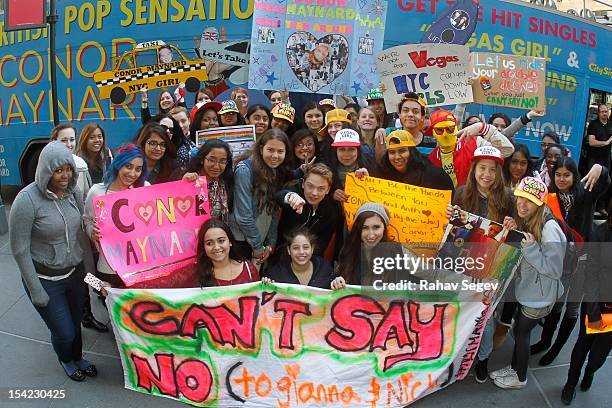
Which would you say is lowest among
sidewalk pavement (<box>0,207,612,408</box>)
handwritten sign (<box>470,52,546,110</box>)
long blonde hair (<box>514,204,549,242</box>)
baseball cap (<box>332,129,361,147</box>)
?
sidewalk pavement (<box>0,207,612,408</box>)

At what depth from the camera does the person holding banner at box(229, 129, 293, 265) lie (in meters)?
4.23

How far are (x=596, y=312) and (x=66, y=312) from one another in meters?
3.61

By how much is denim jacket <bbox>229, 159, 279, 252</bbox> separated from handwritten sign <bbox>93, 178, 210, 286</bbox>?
0.79 feet

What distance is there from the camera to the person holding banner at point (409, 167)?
431 centimetres

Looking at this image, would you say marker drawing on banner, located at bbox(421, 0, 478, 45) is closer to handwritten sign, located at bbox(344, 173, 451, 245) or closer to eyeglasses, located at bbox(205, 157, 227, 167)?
handwritten sign, located at bbox(344, 173, 451, 245)

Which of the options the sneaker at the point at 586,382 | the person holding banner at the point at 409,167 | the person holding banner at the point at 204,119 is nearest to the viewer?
the sneaker at the point at 586,382

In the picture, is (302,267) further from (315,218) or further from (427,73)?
(427,73)

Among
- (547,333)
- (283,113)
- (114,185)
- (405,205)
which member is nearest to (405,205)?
(405,205)

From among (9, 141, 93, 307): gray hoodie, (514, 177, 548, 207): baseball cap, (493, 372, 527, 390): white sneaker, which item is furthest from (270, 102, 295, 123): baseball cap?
(493, 372, 527, 390): white sneaker

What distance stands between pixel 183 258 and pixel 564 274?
2785 mm

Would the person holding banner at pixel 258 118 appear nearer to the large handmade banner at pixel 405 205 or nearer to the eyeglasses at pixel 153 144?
the eyeglasses at pixel 153 144

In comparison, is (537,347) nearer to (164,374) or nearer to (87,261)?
(164,374)

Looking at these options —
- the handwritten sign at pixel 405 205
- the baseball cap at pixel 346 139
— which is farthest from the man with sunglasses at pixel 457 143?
the baseball cap at pixel 346 139

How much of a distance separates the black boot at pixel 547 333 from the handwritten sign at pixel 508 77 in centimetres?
269
